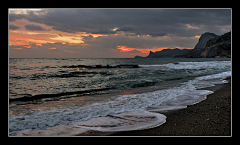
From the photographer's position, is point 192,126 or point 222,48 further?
point 222,48

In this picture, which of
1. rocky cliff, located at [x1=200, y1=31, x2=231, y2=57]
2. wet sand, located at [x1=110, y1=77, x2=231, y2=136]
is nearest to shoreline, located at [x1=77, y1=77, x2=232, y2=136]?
wet sand, located at [x1=110, y1=77, x2=231, y2=136]

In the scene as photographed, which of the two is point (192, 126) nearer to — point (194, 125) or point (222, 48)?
point (194, 125)

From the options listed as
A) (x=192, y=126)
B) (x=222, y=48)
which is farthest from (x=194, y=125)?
(x=222, y=48)

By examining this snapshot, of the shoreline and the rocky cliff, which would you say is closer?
the shoreline

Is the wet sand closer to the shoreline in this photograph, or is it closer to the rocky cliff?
the shoreline

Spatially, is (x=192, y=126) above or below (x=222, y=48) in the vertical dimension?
below

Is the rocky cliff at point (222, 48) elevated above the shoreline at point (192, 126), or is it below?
above

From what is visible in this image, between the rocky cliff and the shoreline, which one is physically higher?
the rocky cliff

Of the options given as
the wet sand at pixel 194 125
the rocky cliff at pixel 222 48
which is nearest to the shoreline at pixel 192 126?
the wet sand at pixel 194 125

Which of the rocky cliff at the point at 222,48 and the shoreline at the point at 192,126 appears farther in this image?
the rocky cliff at the point at 222,48

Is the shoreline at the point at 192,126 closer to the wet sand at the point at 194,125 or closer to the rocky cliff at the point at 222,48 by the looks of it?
the wet sand at the point at 194,125

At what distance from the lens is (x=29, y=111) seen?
579cm
